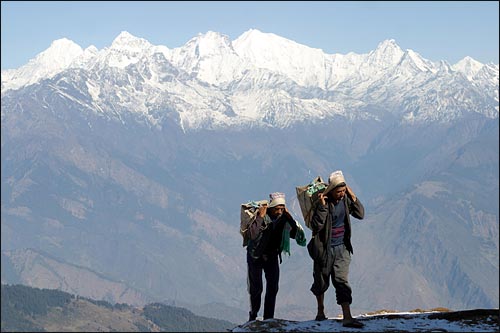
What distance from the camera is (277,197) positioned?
92.1ft

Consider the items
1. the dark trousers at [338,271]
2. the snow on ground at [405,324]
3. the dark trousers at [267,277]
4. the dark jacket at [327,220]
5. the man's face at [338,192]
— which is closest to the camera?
the snow on ground at [405,324]

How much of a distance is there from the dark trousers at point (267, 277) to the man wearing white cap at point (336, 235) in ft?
7.07

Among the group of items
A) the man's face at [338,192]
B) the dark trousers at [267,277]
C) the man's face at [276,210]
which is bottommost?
the dark trousers at [267,277]

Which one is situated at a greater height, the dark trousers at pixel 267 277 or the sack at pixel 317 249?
the sack at pixel 317 249

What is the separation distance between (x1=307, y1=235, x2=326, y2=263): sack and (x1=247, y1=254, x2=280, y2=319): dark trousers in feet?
6.75

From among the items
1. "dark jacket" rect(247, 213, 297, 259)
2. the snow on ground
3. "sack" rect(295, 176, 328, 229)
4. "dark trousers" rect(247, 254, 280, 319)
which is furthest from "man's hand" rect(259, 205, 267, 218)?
the snow on ground

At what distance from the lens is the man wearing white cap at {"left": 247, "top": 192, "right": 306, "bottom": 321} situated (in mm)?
27812

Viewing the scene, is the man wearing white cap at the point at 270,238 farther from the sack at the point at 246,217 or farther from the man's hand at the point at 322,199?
the man's hand at the point at 322,199

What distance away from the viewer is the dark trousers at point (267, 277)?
92.7ft

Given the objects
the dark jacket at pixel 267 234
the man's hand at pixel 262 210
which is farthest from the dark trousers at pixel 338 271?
the man's hand at pixel 262 210

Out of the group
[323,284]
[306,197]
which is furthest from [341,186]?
[323,284]

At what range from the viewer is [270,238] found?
28031mm

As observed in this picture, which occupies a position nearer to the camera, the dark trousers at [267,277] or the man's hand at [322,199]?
the man's hand at [322,199]

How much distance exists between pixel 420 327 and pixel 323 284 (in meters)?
3.00
